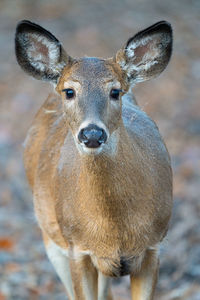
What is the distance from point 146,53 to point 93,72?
26.2 inches

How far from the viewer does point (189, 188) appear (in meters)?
10.1

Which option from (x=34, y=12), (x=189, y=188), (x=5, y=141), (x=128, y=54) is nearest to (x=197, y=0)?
(x=34, y=12)

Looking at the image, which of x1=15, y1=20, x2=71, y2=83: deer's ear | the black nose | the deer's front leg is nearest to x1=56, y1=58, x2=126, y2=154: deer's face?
the black nose

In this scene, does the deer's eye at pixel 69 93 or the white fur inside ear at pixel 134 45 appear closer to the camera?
the deer's eye at pixel 69 93

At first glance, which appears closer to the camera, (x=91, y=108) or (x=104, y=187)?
Result: (x=91, y=108)


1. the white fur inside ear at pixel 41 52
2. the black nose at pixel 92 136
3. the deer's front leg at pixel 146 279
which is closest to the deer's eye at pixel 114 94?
the black nose at pixel 92 136

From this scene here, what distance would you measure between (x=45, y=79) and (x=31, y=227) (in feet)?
15.2

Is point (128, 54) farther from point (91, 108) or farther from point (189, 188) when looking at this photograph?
point (189, 188)

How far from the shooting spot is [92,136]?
5.13 metres

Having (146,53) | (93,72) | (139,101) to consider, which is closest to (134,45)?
(146,53)

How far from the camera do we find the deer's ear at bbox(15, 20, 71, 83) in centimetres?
604

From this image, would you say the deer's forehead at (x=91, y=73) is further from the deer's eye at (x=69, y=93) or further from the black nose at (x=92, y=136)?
the black nose at (x=92, y=136)

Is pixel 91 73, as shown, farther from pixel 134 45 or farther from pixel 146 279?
pixel 146 279

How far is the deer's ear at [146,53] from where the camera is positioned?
19.8 feet
